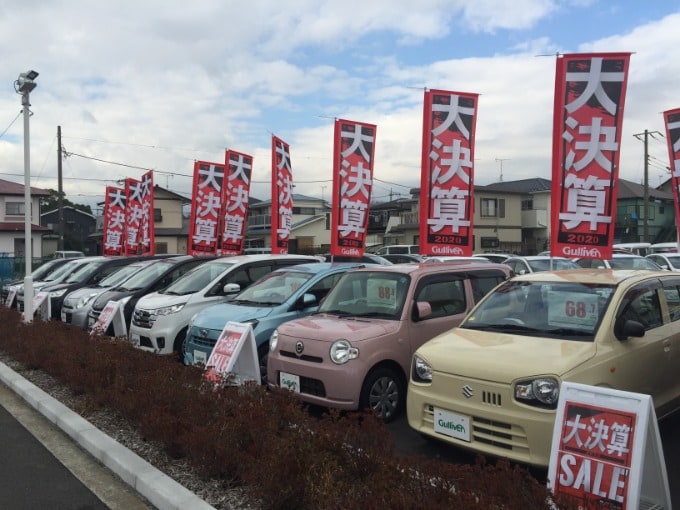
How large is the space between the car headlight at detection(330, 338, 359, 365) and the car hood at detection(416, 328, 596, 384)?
89 cm

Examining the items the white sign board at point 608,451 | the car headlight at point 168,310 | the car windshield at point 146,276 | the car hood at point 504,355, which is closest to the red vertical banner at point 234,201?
the car windshield at point 146,276

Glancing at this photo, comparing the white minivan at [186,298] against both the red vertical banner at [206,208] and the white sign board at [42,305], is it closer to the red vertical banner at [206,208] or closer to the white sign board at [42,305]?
the white sign board at [42,305]

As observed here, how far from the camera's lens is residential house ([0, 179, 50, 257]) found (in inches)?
1398

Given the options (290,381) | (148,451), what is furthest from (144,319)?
(148,451)

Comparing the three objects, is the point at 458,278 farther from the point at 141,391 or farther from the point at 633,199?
the point at 633,199

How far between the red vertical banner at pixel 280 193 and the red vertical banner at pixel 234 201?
206cm

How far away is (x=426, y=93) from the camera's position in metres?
9.67

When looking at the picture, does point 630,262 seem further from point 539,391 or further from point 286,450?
point 286,450

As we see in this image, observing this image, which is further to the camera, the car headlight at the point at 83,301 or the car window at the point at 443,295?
the car headlight at the point at 83,301

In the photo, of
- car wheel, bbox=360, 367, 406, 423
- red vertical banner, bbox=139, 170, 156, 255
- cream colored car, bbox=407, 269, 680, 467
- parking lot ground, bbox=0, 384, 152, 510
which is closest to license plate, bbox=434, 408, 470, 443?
cream colored car, bbox=407, 269, 680, 467

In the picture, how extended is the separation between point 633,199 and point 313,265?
39.6m

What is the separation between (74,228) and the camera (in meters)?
54.7

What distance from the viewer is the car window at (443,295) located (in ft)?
20.5

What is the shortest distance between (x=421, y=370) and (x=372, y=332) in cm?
106
